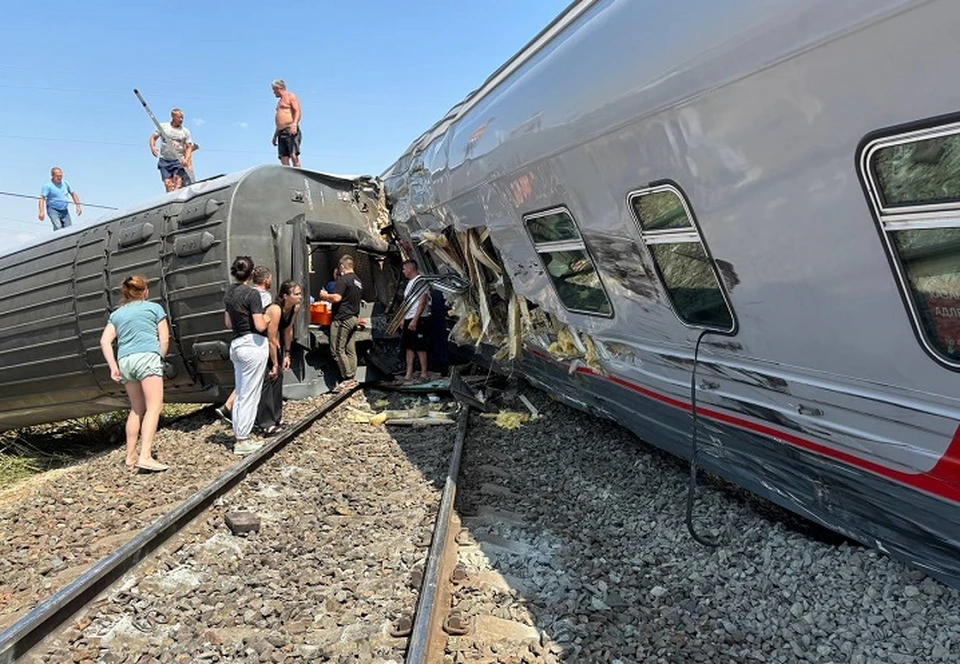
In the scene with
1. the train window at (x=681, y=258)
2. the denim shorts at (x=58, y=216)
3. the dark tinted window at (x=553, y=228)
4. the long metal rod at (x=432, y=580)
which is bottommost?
the long metal rod at (x=432, y=580)

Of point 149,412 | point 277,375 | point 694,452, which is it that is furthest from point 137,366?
point 694,452

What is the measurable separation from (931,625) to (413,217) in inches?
→ 250

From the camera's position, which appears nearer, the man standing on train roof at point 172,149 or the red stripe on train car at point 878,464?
the red stripe on train car at point 878,464

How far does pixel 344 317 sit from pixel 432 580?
19.0 ft

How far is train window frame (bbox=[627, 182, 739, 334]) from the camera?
3.08 m

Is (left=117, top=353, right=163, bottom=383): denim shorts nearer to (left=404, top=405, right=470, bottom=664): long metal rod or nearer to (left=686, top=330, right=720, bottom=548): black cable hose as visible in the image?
(left=404, top=405, right=470, bottom=664): long metal rod

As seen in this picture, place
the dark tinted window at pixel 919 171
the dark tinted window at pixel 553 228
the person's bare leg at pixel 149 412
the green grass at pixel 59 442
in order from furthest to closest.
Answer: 1. the green grass at pixel 59 442
2. the person's bare leg at pixel 149 412
3. the dark tinted window at pixel 553 228
4. the dark tinted window at pixel 919 171

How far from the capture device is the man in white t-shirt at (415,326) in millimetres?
8758

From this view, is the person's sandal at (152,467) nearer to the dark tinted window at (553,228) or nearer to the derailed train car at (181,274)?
the derailed train car at (181,274)

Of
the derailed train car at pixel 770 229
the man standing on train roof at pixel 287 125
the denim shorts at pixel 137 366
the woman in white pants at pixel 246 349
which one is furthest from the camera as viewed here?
the man standing on train roof at pixel 287 125

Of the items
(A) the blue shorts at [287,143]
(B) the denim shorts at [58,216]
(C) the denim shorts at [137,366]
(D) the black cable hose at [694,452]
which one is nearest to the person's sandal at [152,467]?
(C) the denim shorts at [137,366]

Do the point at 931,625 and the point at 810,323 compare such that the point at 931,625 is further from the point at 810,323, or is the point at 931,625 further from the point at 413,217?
the point at 413,217

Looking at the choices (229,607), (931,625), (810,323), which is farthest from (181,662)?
(931,625)

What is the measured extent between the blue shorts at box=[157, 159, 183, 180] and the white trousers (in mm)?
6509
